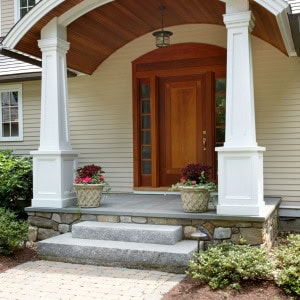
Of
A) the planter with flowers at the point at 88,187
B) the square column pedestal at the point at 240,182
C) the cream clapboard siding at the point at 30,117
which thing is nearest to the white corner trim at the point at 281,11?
the square column pedestal at the point at 240,182

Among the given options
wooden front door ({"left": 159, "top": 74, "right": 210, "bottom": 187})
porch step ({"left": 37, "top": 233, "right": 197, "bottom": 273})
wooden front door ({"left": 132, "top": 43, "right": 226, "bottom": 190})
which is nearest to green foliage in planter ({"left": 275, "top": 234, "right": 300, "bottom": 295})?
porch step ({"left": 37, "top": 233, "right": 197, "bottom": 273})

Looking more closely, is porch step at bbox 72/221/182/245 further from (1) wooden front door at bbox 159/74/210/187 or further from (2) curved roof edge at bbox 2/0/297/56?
(2) curved roof edge at bbox 2/0/297/56

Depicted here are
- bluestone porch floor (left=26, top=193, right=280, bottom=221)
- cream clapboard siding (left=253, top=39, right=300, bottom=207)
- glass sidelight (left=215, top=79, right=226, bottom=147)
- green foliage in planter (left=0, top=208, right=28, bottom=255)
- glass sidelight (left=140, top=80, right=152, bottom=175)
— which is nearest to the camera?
bluestone porch floor (left=26, top=193, right=280, bottom=221)

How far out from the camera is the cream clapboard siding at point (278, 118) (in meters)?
6.42

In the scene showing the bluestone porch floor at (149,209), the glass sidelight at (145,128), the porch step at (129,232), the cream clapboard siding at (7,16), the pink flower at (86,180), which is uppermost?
the cream clapboard siding at (7,16)

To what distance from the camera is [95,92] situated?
782cm

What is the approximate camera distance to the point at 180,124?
727 centimetres

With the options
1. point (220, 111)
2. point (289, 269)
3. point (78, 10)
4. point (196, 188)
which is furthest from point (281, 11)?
point (289, 269)

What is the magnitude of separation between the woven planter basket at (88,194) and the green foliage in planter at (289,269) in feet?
8.40

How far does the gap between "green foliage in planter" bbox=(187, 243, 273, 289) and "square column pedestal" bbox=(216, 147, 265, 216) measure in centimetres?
79

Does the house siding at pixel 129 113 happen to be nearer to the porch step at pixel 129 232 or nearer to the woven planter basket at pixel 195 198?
the woven planter basket at pixel 195 198

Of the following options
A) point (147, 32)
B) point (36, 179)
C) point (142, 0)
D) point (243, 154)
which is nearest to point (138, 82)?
point (147, 32)

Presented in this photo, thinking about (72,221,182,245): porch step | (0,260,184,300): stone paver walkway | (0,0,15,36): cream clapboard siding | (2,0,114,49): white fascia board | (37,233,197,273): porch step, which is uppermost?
(0,0,15,36): cream clapboard siding

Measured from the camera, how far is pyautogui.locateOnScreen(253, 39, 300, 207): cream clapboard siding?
6422 mm
